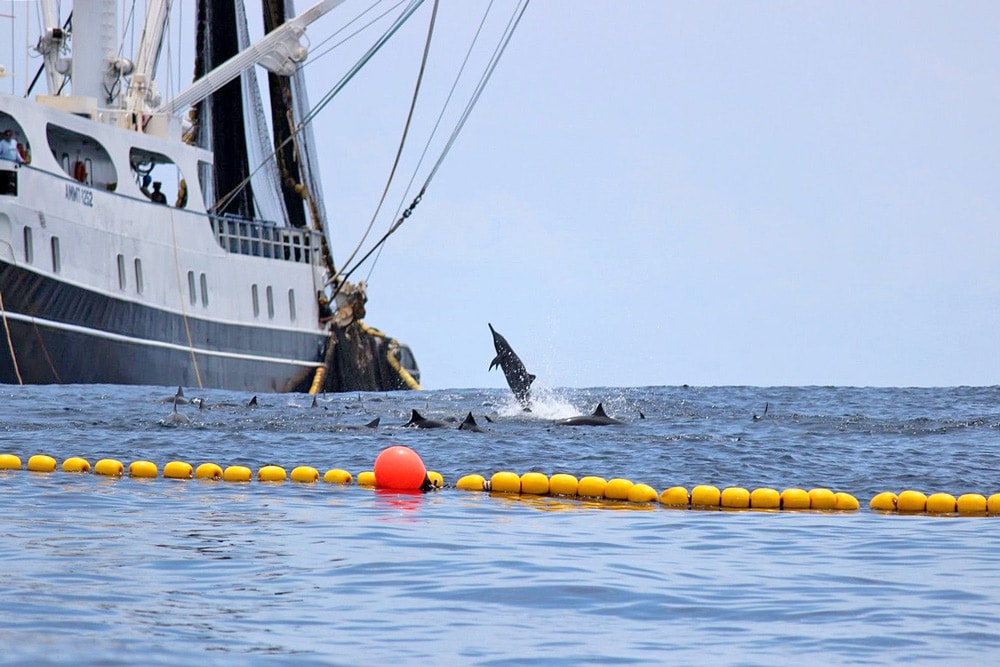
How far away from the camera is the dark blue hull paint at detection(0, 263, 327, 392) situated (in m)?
35.9

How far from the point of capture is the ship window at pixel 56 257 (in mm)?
37406

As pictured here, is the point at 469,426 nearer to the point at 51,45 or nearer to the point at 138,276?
the point at 138,276

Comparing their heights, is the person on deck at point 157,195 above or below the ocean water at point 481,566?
above

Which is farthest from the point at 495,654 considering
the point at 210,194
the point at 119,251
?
the point at 210,194

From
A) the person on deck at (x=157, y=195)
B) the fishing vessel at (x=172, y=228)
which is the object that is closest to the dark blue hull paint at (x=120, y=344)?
the fishing vessel at (x=172, y=228)

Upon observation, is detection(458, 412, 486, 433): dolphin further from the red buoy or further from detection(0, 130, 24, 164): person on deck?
detection(0, 130, 24, 164): person on deck

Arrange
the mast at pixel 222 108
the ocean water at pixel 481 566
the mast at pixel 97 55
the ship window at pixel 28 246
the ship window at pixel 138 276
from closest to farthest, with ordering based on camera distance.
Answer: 1. the ocean water at pixel 481 566
2. the ship window at pixel 28 246
3. the ship window at pixel 138 276
4. the mast at pixel 97 55
5. the mast at pixel 222 108

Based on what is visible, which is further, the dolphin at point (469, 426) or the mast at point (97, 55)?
the mast at point (97, 55)

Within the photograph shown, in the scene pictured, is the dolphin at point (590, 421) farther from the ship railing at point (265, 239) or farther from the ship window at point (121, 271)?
the ship railing at point (265, 239)

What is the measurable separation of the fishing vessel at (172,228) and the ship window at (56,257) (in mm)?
42

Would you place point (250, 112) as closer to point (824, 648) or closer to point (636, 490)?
point (636, 490)

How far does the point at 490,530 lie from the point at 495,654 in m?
5.12

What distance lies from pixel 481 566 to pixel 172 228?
1373 inches

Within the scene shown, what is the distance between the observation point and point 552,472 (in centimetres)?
1881
